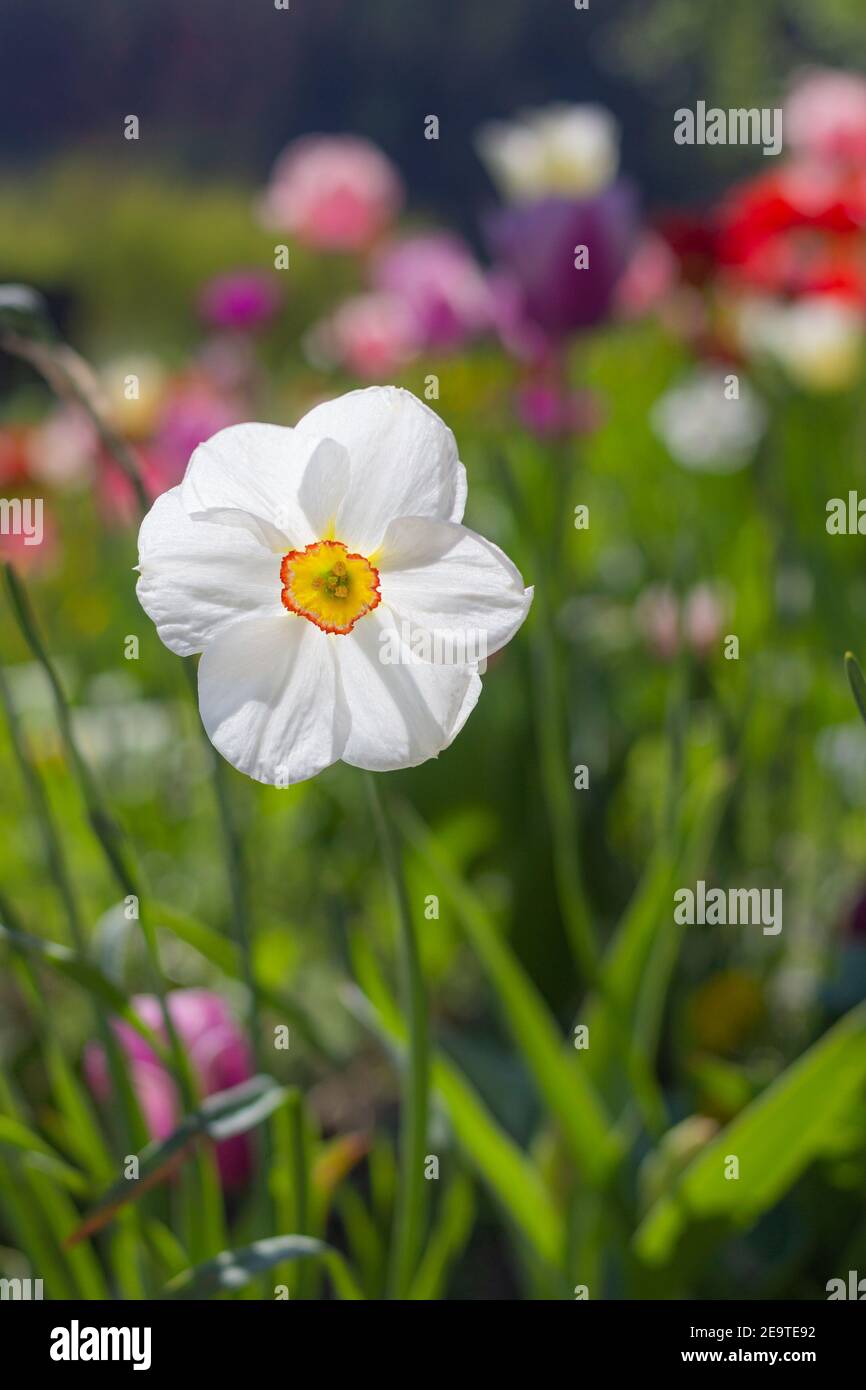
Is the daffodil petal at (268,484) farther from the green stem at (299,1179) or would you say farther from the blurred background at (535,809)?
the green stem at (299,1179)

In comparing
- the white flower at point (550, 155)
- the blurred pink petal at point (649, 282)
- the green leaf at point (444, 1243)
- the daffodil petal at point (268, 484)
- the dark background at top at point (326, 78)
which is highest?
the dark background at top at point (326, 78)

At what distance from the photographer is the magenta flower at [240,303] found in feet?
3.81

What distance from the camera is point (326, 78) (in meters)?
7.80

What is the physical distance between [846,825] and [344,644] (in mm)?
766

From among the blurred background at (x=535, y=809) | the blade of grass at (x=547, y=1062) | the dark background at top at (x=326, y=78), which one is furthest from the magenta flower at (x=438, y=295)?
the dark background at top at (x=326, y=78)

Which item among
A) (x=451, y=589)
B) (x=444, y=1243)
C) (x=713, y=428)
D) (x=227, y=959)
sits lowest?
(x=444, y=1243)

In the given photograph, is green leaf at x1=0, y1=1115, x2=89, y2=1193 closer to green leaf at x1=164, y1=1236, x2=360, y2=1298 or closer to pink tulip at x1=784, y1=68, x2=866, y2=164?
green leaf at x1=164, y1=1236, x2=360, y2=1298

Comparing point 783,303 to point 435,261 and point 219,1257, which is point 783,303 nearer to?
point 435,261

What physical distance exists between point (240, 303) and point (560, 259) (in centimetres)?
35

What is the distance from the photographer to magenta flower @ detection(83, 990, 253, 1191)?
618mm
